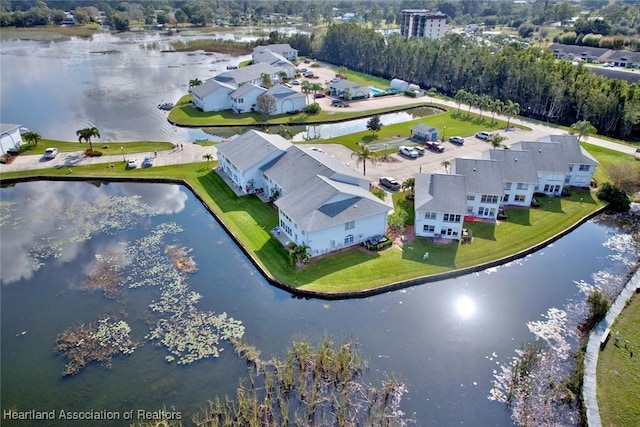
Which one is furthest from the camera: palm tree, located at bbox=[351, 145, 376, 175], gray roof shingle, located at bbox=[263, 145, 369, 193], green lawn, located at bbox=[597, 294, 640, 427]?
palm tree, located at bbox=[351, 145, 376, 175]

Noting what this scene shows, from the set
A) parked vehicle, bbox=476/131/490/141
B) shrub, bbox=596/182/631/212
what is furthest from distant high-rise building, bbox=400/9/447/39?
shrub, bbox=596/182/631/212

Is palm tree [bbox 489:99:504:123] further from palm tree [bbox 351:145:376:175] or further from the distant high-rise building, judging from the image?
the distant high-rise building

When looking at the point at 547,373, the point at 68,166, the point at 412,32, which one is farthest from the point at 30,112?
the point at 412,32

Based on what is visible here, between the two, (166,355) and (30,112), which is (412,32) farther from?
(166,355)

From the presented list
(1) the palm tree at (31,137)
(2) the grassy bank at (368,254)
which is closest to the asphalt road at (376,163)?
(1) the palm tree at (31,137)

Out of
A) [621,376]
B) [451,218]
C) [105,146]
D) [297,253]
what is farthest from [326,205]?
[105,146]
